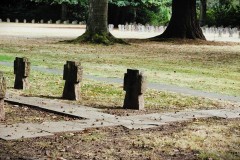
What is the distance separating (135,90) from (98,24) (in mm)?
20403

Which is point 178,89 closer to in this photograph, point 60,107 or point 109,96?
point 109,96

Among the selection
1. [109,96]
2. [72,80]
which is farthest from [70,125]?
[109,96]

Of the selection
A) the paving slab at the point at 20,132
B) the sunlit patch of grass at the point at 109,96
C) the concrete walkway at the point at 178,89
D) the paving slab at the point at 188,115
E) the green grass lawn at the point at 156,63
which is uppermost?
the paving slab at the point at 20,132

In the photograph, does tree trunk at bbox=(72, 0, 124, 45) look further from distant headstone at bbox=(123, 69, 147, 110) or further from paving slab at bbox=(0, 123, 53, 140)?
paving slab at bbox=(0, 123, 53, 140)

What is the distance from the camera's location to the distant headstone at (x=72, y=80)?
36.1ft

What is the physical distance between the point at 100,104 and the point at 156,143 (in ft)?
11.0

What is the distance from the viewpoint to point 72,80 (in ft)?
36.6

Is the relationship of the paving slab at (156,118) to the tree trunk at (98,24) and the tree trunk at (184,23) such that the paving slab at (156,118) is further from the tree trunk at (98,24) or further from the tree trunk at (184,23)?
the tree trunk at (184,23)

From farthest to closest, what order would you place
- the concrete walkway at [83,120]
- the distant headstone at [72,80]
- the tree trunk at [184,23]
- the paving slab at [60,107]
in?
the tree trunk at [184,23] < the distant headstone at [72,80] < the paving slab at [60,107] < the concrete walkway at [83,120]

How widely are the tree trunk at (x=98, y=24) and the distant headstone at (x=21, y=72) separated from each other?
17847 millimetres

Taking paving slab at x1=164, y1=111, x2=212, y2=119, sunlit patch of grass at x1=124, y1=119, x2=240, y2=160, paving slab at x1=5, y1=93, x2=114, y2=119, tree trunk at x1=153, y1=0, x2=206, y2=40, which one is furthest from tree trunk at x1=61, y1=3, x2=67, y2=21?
sunlit patch of grass at x1=124, y1=119, x2=240, y2=160

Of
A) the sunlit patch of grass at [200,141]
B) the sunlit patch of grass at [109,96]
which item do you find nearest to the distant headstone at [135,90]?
the sunlit patch of grass at [109,96]

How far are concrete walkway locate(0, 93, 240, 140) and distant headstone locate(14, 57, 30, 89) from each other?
997 millimetres

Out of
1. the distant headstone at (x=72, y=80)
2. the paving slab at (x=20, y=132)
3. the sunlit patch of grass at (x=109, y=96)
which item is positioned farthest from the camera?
the distant headstone at (x=72, y=80)
